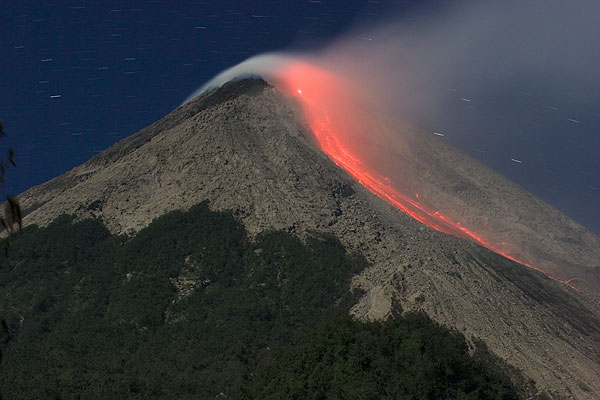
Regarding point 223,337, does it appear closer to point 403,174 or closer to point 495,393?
point 495,393

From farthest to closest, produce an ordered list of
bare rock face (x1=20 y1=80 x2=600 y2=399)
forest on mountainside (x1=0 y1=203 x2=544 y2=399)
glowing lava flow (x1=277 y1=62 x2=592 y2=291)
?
1. glowing lava flow (x1=277 y1=62 x2=592 y2=291)
2. bare rock face (x1=20 y1=80 x2=600 y2=399)
3. forest on mountainside (x1=0 y1=203 x2=544 y2=399)

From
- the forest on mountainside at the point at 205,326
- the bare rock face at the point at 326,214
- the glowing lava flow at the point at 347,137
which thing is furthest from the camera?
the glowing lava flow at the point at 347,137

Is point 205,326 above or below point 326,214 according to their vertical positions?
below

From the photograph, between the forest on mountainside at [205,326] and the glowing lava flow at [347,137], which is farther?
the glowing lava flow at [347,137]

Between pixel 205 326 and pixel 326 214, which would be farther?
pixel 326 214

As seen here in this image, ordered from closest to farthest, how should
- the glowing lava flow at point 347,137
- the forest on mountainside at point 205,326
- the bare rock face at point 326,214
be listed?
the forest on mountainside at point 205,326 < the bare rock face at point 326,214 < the glowing lava flow at point 347,137
